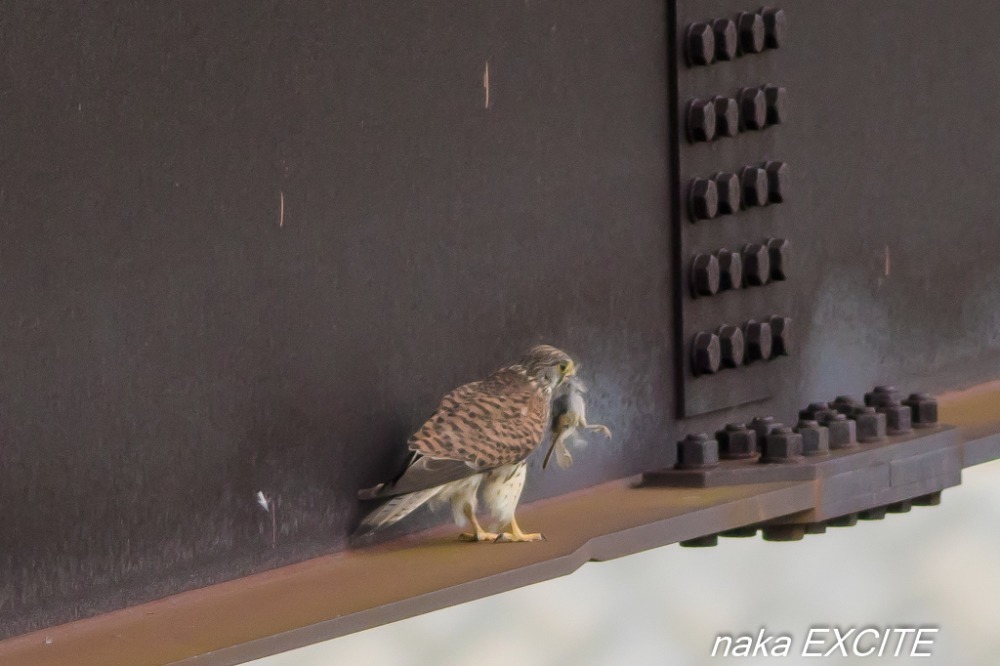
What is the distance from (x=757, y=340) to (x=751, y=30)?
56 cm

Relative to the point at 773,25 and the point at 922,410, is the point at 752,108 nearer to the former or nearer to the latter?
the point at 773,25

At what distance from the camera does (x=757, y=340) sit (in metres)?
3.01

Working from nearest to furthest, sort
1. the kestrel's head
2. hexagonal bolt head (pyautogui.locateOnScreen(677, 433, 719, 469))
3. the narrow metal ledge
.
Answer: the narrow metal ledge → the kestrel's head → hexagonal bolt head (pyautogui.locateOnScreen(677, 433, 719, 469))

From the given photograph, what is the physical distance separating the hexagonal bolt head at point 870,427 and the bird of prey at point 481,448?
70 cm

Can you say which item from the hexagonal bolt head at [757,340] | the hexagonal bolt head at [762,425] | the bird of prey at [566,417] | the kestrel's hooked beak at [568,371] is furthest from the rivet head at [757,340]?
the kestrel's hooked beak at [568,371]

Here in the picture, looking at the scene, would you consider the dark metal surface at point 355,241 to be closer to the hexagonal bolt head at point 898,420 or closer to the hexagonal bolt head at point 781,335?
the hexagonal bolt head at point 781,335

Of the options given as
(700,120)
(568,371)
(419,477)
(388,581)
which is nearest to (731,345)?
(700,120)

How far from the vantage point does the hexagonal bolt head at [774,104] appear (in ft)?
9.94

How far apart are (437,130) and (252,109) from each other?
0.35 m

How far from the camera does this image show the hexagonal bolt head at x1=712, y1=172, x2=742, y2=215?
116 inches

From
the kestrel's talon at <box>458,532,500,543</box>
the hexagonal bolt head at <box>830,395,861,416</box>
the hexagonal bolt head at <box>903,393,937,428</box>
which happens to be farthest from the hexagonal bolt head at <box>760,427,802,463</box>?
the kestrel's talon at <box>458,532,500,543</box>

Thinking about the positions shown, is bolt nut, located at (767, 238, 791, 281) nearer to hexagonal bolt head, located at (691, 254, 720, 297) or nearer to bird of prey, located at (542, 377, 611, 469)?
hexagonal bolt head, located at (691, 254, 720, 297)

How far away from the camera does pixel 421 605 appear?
2.14m

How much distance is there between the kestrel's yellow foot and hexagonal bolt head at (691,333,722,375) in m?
0.62
